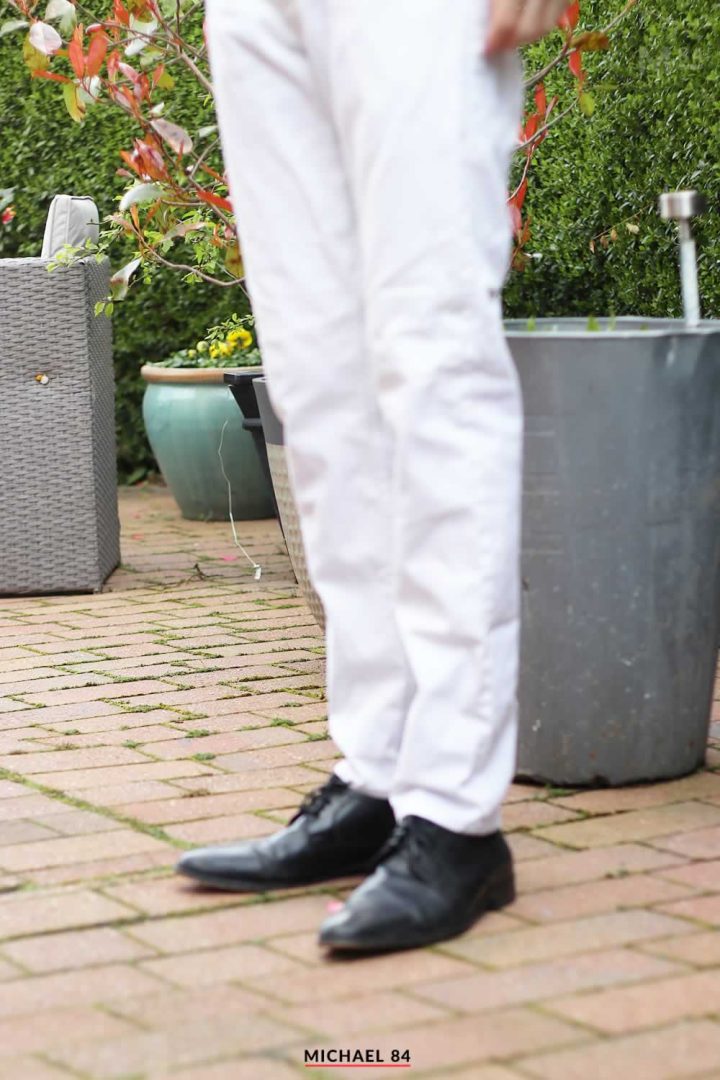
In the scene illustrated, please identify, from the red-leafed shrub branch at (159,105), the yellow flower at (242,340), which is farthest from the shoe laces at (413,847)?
the yellow flower at (242,340)

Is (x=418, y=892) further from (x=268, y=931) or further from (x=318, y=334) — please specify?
(x=318, y=334)

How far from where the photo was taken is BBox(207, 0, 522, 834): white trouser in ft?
5.96

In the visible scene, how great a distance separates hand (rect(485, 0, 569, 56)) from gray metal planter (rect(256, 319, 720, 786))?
60cm

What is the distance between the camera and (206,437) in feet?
18.1

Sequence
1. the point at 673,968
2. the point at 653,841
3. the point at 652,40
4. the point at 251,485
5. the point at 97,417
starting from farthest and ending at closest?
the point at 251,485
the point at 97,417
the point at 652,40
the point at 653,841
the point at 673,968

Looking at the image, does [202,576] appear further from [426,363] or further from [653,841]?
[426,363]

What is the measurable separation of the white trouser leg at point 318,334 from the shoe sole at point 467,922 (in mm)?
191

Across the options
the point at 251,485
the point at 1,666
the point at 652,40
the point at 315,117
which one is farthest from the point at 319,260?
the point at 251,485

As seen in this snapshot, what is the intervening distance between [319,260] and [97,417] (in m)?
2.55

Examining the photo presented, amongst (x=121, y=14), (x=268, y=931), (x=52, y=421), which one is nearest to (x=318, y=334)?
(x=268, y=931)

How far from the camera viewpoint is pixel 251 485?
5547 millimetres

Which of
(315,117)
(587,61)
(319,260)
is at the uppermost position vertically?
(587,61)

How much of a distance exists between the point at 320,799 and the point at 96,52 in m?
2.00

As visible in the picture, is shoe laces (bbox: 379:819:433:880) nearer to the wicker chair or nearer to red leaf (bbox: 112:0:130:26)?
red leaf (bbox: 112:0:130:26)
